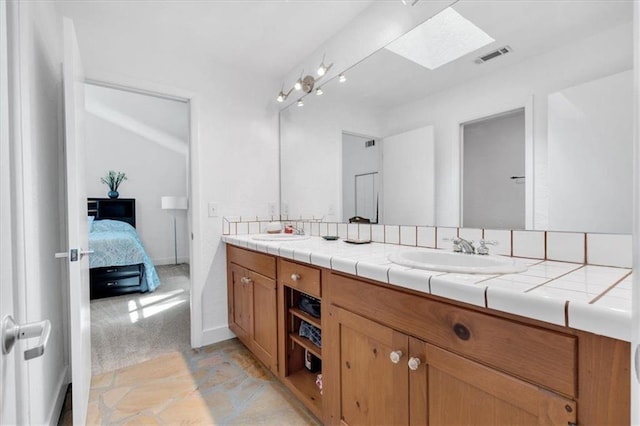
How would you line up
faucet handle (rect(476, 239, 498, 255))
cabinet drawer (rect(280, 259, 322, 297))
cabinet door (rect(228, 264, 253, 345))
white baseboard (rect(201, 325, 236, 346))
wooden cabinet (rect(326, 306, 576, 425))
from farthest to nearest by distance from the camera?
1. white baseboard (rect(201, 325, 236, 346))
2. cabinet door (rect(228, 264, 253, 345))
3. cabinet drawer (rect(280, 259, 322, 297))
4. faucet handle (rect(476, 239, 498, 255))
5. wooden cabinet (rect(326, 306, 576, 425))

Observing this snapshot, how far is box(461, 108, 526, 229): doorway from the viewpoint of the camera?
1.17 metres

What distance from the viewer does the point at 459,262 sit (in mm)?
1203

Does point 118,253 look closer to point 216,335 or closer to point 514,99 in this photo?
point 216,335

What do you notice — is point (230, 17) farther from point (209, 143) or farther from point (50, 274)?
point (50, 274)

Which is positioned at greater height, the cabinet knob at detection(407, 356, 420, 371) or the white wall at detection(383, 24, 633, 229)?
the white wall at detection(383, 24, 633, 229)

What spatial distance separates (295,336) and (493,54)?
163 centimetres

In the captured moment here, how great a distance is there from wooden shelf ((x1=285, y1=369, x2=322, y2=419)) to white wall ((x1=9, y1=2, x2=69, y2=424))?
1.02 meters

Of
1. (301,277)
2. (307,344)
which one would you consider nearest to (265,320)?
(307,344)

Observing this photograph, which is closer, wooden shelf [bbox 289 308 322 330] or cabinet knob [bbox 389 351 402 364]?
cabinet knob [bbox 389 351 402 364]

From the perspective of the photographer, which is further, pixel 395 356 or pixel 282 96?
pixel 282 96

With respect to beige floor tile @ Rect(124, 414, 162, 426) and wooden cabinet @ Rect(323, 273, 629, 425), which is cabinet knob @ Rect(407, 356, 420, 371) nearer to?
wooden cabinet @ Rect(323, 273, 629, 425)

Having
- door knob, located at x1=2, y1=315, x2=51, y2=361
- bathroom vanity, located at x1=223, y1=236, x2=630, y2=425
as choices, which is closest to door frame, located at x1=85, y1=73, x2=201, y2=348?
bathroom vanity, located at x1=223, y1=236, x2=630, y2=425

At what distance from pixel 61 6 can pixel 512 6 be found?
239cm

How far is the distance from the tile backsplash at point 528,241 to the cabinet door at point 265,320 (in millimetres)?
674
